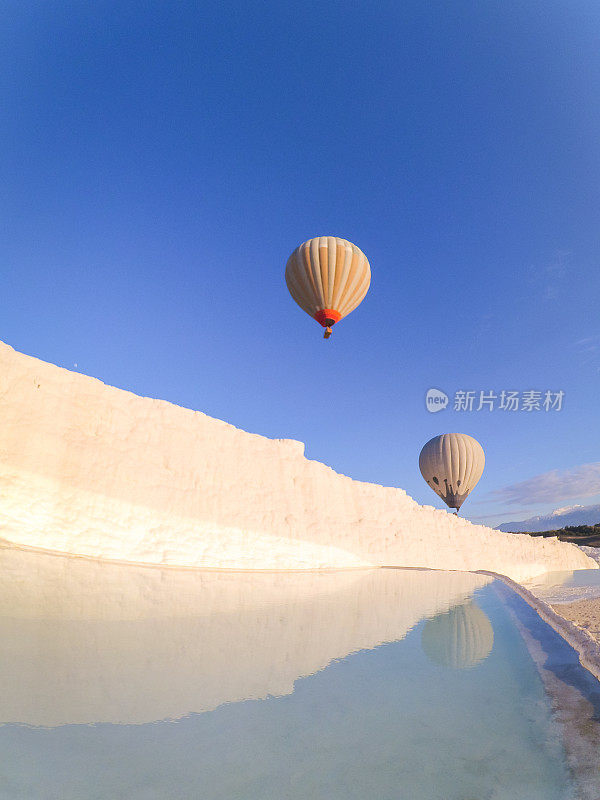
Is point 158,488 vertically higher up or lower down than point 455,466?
lower down

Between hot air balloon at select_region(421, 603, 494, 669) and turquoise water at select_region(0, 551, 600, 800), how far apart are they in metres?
0.03

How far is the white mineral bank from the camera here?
11547mm

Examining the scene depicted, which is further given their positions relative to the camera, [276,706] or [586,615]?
[586,615]

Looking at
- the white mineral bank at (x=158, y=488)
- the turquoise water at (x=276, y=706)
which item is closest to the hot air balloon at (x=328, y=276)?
the white mineral bank at (x=158, y=488)

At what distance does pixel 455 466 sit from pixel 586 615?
23.0 m

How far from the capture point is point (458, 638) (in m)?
4.64

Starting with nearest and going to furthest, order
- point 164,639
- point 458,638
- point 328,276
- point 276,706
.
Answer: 1. point 276,706
2. point 164,639
3. point 458,638
4. point 328,276

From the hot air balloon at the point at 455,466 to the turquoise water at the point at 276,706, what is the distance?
26.0 meters

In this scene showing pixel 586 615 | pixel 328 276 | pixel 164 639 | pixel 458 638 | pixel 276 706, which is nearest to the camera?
pixel 276 706

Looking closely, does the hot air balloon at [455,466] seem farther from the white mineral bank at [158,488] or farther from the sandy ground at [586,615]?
the sandy ground at [586,615]

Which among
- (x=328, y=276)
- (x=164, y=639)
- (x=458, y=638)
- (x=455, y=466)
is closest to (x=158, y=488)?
(x=164, y=639)

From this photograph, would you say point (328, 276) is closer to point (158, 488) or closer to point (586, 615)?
point (158, 488)

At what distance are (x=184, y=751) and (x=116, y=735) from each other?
0.46 meters

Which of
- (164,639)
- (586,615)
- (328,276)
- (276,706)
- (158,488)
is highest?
(328,276)
